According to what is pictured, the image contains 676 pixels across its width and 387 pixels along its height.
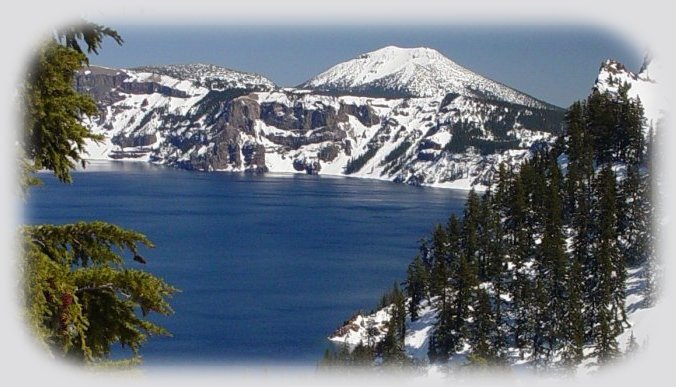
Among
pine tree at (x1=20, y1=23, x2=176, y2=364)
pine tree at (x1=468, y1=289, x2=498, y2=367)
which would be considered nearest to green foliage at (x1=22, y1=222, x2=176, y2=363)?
pine tree at (x1=20, y1=23, x2=176, y2=364)

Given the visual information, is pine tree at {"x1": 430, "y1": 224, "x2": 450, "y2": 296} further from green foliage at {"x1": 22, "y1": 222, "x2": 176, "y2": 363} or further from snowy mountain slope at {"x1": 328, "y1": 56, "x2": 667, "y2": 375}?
green foliage at {"x1": 22, "y1": 222, "x2": 176, "y2": 363}

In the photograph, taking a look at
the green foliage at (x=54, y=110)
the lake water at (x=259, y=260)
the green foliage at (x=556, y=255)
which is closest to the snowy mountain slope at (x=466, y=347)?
the green foliage at (x=556, y=255)

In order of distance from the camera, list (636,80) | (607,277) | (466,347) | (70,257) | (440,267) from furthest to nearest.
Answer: (636,80) → (440,267) → (466,347) → (607,277) → (70,257)

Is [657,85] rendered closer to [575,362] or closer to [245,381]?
[575,362]

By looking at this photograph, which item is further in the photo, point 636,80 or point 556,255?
point 636,80

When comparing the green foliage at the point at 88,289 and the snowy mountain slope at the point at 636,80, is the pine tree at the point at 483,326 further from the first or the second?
the snowy mountain slope at the point at 636,80

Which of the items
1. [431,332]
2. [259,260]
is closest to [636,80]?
[259,260]

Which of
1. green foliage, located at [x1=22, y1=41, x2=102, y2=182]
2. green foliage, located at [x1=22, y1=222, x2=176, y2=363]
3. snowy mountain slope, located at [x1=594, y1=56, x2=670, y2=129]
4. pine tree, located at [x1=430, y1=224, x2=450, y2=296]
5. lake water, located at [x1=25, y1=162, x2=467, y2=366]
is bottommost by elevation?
lake water, located at [x1=25, y1=162, x2=467, y2=366]

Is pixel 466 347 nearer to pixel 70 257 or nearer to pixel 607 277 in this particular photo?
pixel 607 277

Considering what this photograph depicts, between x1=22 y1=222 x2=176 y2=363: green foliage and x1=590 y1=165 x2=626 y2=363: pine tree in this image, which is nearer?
x1=22 y1=222 x2=176 y2=363: green foliage
